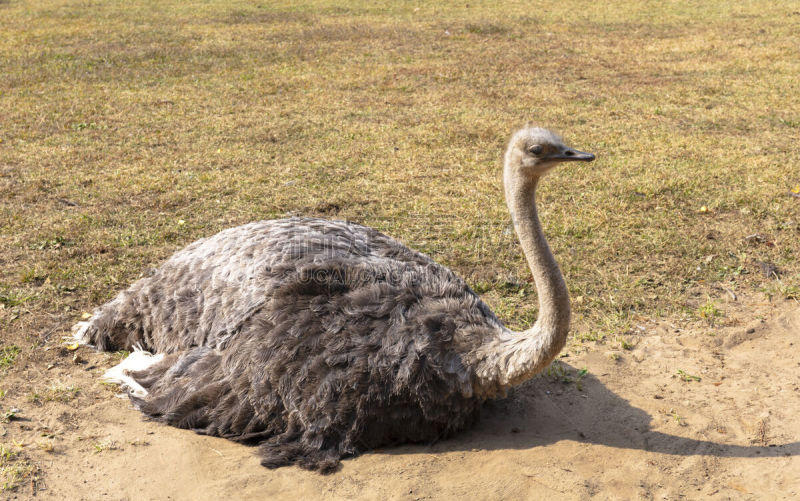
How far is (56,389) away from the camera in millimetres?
4699

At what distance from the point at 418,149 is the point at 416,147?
95 millimetres

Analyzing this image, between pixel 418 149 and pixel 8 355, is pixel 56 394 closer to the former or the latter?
pixel 8 355

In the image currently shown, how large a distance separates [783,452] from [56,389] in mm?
4082

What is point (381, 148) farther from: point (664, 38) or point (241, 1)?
point (241, 1)

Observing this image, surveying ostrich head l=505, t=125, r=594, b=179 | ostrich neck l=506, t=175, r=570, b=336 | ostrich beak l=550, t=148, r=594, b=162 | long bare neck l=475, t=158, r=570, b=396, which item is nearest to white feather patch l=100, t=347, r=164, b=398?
long bare neck l=475, t=158, r=570, b=396

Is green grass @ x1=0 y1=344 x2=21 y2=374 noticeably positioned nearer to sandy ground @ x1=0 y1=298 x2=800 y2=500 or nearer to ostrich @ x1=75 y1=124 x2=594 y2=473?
sandy ground @ x1=0 y1=298 x2=800 y2=500

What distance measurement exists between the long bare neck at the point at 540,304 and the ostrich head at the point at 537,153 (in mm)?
55

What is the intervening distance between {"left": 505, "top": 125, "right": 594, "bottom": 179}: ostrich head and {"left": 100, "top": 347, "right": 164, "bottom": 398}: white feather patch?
2.37m

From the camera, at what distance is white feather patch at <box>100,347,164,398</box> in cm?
455

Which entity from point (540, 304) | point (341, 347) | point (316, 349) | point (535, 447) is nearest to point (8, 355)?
point (316, 349)

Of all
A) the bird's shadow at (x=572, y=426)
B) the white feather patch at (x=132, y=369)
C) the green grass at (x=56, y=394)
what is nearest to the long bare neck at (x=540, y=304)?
the bird's shadow at (x=572, y=426)

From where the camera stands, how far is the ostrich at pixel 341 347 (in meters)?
3.79

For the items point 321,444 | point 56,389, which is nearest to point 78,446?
point 56,389

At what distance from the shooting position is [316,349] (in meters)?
4.05
